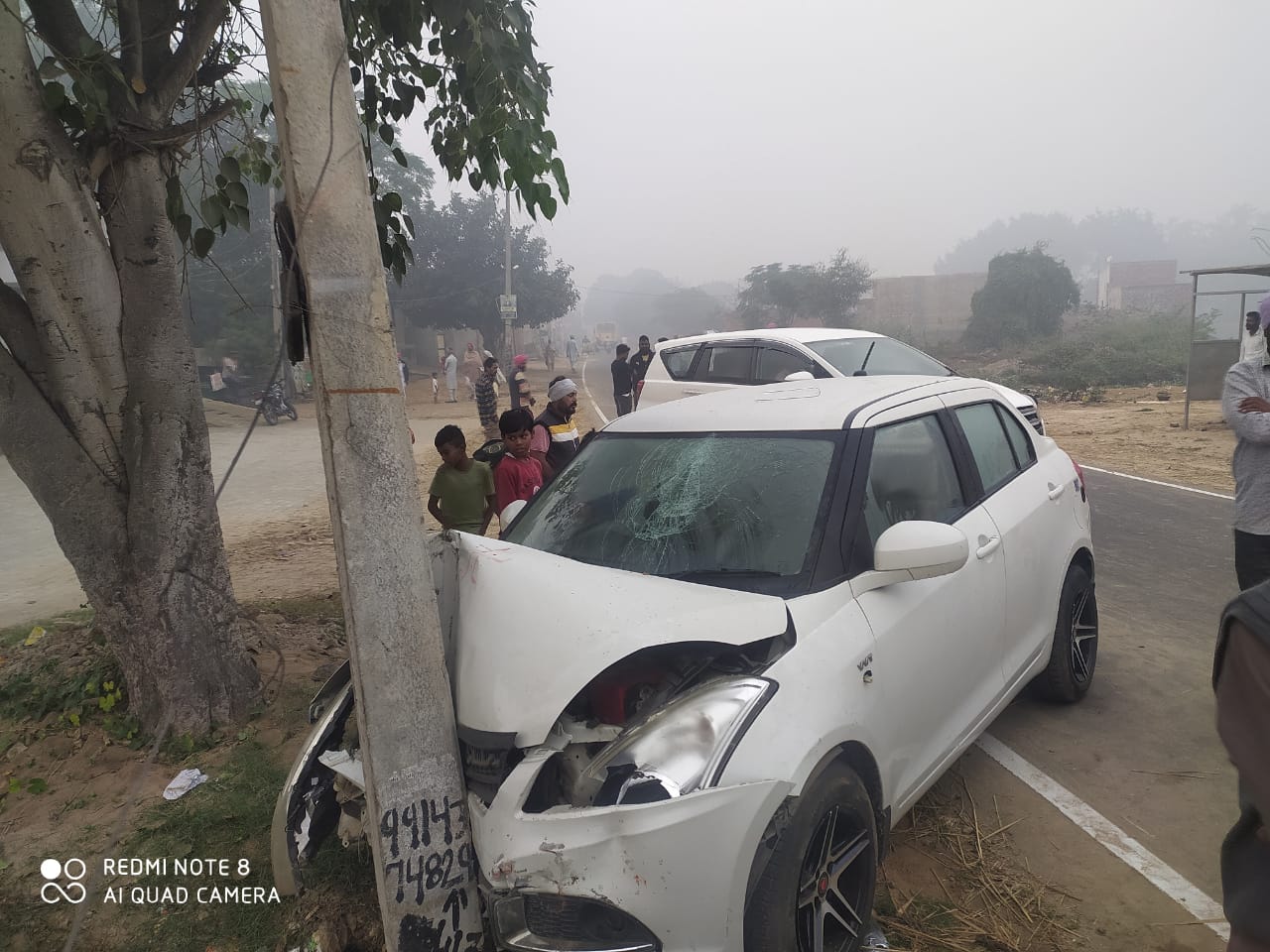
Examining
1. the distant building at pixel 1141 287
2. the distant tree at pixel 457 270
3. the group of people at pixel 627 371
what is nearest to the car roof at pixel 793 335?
the group of people at pixel 627 371

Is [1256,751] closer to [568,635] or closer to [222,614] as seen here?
[568,635]

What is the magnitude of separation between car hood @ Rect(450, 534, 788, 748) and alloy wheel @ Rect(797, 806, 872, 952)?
1.90ft

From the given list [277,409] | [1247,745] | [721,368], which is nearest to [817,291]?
[277,409]

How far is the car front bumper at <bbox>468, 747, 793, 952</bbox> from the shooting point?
1.96 meters

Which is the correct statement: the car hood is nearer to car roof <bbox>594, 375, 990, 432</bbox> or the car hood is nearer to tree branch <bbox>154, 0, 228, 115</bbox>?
car roof <bbox>594, 375, 990, 432</bbox>

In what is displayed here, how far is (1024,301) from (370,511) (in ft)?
150

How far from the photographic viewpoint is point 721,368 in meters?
9.17

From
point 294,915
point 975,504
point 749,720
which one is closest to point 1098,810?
point 975,504

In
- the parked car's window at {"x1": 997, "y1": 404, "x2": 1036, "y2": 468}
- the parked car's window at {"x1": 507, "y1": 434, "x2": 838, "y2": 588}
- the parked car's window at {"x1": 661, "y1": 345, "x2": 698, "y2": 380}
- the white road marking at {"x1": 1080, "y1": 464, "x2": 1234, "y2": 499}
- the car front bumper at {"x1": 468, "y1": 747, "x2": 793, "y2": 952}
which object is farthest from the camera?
the parked car's window at {"x1": 661, "y1": 345, "x2": 698, "y2": 380}

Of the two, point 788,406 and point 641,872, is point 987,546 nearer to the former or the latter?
point 788,406

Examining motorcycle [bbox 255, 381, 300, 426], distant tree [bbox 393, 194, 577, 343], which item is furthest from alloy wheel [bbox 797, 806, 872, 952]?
distant tree [bbox 393, 194, 577, 343]

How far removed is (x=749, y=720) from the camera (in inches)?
84.4

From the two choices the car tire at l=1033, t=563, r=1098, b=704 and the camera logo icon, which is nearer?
the camera logo icon

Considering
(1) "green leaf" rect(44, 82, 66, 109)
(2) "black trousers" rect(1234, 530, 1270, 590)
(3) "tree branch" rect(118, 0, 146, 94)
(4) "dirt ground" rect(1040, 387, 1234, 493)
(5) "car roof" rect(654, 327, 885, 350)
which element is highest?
(3) "tree branch" rect(118, 0, 146, 94)
